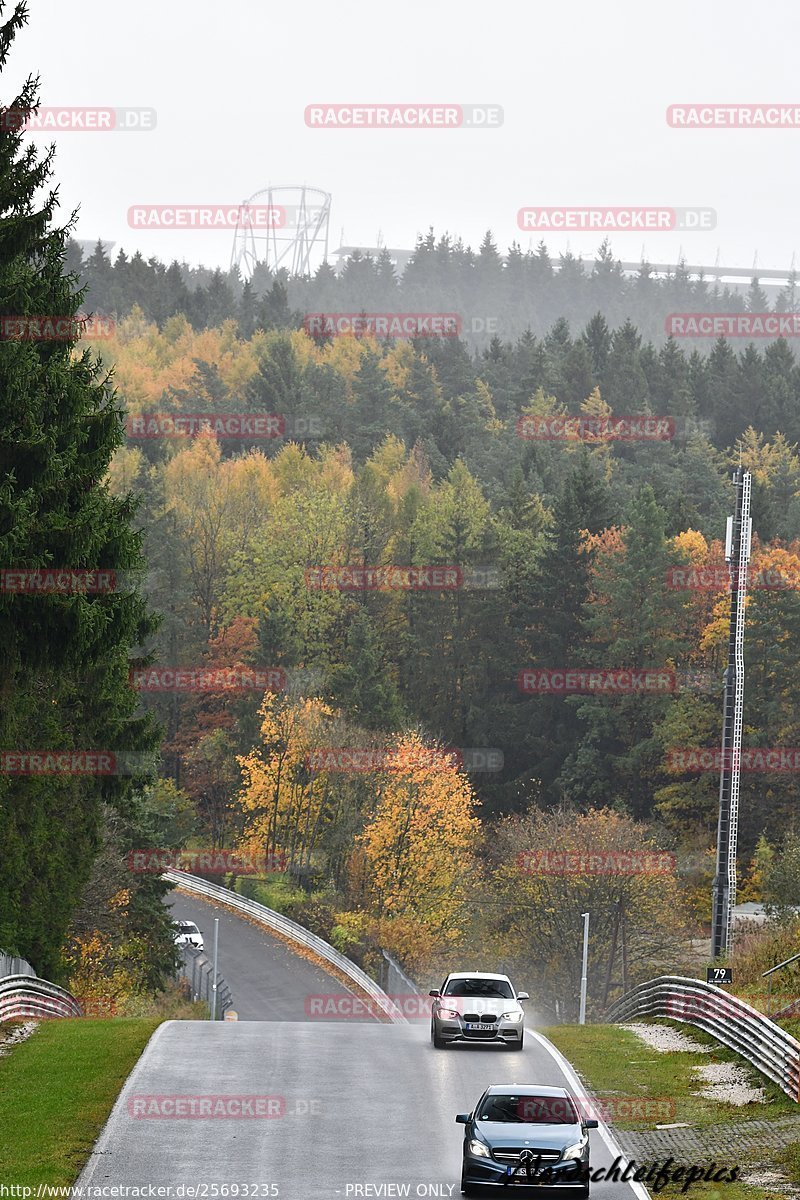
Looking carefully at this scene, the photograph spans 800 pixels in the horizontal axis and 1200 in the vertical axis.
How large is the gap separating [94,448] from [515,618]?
6392cm

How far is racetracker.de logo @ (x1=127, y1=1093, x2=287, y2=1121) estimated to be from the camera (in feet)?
71.2

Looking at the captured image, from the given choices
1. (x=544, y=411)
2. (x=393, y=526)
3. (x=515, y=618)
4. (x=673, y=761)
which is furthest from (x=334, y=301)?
(x=673, y=761)

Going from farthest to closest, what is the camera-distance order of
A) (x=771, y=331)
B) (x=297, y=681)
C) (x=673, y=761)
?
(x=771, y=331)
(x=297, y=681)
(x=673, y=761)

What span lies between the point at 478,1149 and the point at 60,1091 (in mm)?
7640

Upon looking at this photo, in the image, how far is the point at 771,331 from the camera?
18600cm

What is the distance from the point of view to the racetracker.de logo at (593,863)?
69875 mm

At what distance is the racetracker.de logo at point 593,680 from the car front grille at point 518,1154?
69.6 m

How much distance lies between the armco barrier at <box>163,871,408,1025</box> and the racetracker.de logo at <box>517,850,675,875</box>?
28.3ft

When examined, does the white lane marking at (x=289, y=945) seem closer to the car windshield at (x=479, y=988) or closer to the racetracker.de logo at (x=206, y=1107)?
the car windshield at (x=479, y=988)

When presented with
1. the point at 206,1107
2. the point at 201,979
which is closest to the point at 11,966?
the point at 206,1107

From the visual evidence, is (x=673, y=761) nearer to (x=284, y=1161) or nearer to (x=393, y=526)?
(x=393, y=526)

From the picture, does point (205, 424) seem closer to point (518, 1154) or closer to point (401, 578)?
point (401, 578)

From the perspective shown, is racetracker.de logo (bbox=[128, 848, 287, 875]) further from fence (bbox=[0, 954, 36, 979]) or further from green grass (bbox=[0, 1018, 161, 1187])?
green grass (bbox=[0, 1018, 161, 1187])

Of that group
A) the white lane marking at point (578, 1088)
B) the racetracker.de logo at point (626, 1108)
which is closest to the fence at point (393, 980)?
the white lane marking at point (578, 1088)
